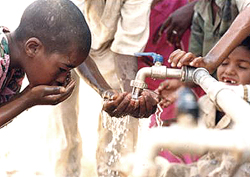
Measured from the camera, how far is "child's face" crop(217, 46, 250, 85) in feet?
10.4

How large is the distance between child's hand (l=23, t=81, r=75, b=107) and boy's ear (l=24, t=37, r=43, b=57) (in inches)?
6.5

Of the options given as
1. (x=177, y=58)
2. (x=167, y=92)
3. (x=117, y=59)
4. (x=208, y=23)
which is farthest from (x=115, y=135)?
(x=177, y=58)

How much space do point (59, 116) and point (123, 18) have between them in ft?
2.73

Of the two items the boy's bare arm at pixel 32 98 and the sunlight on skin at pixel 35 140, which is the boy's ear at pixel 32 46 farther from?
the sunlight on skin at pixel 35 140

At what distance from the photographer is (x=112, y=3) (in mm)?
3510

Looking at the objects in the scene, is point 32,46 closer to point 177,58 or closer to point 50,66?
point 50,66

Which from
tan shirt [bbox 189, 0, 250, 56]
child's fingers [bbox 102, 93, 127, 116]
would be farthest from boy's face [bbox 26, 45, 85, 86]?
tan shirt [bbox 189, 0, 250, 56]

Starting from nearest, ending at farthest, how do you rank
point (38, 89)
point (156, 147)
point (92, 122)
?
point (156, 147), point (38, 89), point (92, 122)

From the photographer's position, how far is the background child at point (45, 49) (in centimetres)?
258

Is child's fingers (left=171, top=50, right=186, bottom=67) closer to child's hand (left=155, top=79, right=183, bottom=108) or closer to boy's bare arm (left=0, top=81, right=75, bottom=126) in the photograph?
boy's bare arm (left=0, top=81, right=75, bottom=126)

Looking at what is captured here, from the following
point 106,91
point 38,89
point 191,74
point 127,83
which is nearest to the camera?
point 191,74

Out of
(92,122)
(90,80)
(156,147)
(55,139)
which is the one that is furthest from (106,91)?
(92,122)

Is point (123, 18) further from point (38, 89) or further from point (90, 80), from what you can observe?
point (38, 89)

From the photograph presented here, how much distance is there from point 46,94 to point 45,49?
0.21 m
